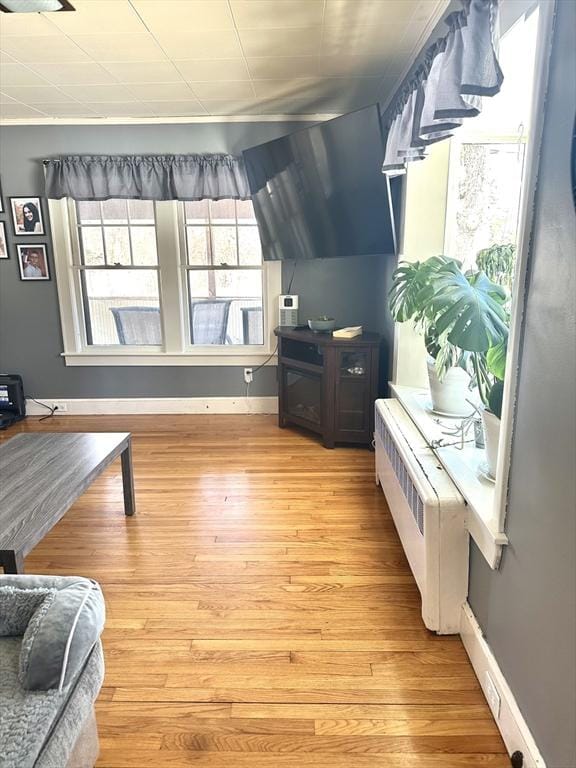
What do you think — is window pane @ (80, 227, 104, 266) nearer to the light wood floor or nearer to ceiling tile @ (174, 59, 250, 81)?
ceiling tile @ (174, 59, 250, 81)

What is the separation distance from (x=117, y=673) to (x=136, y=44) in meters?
3.04

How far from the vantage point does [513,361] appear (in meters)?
1.34

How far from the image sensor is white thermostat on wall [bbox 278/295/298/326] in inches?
163

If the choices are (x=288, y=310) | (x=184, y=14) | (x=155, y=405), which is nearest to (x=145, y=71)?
(x=184, y=14)

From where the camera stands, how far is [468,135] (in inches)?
106

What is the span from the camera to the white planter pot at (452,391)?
238 centimetres

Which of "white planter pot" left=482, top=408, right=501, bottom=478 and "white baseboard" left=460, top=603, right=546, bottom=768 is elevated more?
"white planter pot" left=482, top=408, right=501, bottom=478

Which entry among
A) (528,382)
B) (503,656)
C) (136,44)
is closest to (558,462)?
(528,382)

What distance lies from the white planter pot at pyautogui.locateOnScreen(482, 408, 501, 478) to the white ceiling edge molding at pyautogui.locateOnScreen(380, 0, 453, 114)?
188 centimetres

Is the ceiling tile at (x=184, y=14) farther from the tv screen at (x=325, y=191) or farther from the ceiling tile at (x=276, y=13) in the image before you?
the tv screen at (x=325, y=191)

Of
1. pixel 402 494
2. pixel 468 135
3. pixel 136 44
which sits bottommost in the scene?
pixel 402 494

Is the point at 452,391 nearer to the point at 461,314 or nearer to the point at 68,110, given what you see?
the point at 461,314

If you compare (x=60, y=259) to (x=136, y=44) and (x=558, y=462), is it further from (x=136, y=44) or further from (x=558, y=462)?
(x=558, y=462)

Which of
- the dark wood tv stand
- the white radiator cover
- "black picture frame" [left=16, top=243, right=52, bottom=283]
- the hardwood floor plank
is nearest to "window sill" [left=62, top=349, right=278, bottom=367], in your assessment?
the dark wood tv stand
